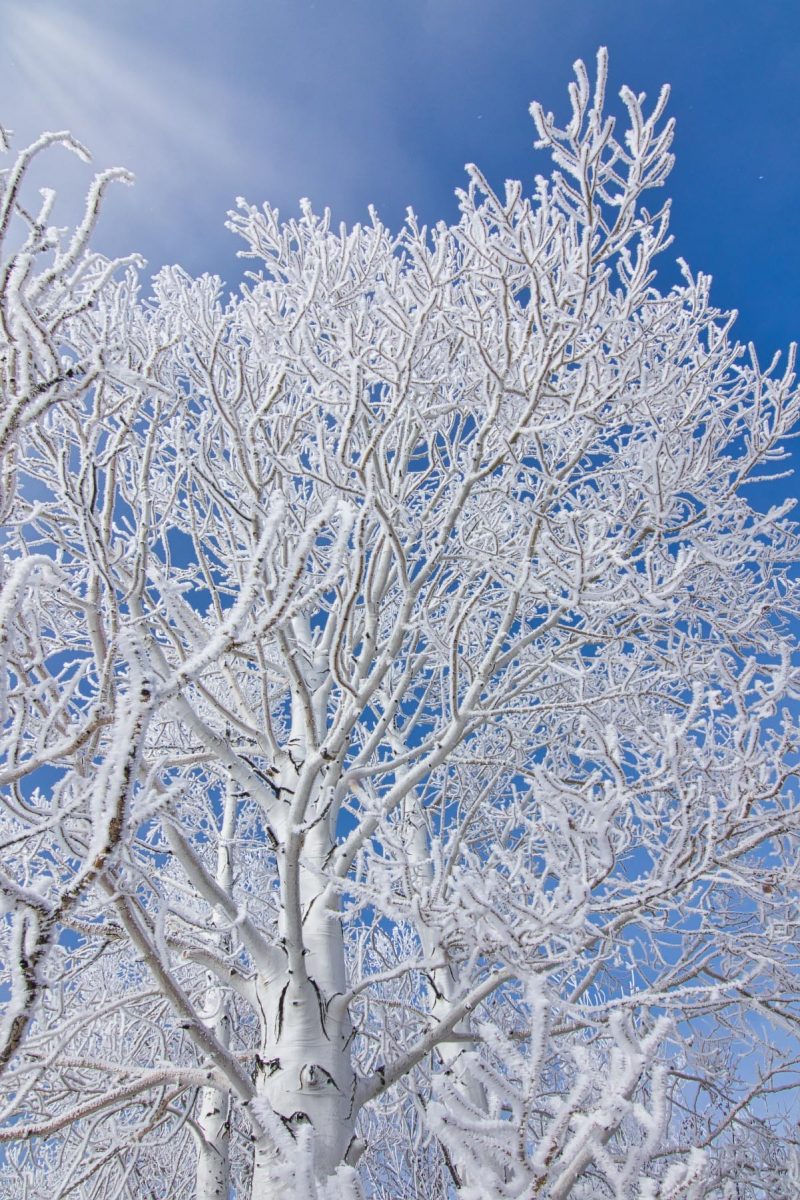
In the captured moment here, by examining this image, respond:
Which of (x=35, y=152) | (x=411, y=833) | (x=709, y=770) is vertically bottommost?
(x=411, y=833)

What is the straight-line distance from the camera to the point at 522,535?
454 centimetres

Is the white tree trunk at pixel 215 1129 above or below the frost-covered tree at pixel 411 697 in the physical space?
below

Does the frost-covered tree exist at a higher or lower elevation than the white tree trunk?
higher

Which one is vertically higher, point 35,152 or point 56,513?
point 35,152

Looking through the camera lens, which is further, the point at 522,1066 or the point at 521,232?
the point at 521,232

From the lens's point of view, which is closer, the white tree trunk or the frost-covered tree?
the frost-covered tree

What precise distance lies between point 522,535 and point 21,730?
354 cm

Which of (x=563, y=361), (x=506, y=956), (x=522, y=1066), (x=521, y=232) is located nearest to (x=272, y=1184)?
(x=506, y=956)

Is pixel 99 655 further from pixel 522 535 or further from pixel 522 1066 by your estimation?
pixel 522 535

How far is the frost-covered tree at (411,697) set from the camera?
4.65 ft

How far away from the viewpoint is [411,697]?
5.77 m

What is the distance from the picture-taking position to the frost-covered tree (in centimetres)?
142

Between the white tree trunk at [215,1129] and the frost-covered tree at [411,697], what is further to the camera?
the white tree trunk at [215,1129]

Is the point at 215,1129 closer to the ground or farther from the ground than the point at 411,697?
closer to the ground
